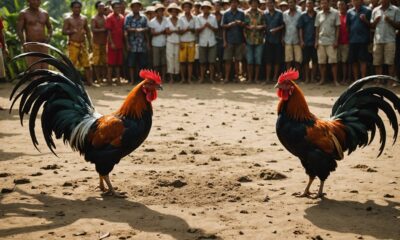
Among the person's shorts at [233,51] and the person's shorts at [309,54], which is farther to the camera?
the person's shorts at [233,51]

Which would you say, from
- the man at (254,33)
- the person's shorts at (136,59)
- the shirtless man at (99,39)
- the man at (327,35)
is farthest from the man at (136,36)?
the man at (327,35)

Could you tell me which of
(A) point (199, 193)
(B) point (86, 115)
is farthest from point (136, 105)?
(A) point (199, 193)

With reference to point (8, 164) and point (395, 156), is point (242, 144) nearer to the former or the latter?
point (395, 156)

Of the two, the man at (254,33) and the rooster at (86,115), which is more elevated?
the man at (254,33)

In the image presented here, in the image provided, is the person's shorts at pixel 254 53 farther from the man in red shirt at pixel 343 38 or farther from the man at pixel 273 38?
the man in red shirt at pixel 343 38

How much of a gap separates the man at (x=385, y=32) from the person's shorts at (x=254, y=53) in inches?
131

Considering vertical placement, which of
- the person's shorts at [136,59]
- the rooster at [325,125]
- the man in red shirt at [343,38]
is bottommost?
the rooster at [325,125]

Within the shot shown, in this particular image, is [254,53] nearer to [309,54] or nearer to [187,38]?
[309,54]

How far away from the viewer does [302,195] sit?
19.3 feet

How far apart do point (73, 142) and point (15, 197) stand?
0.89m

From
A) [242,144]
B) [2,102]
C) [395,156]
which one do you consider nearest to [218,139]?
→ [242,144]

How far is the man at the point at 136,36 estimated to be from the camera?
15172 mm

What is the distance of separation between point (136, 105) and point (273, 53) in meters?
10.3

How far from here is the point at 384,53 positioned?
13.9 meters
